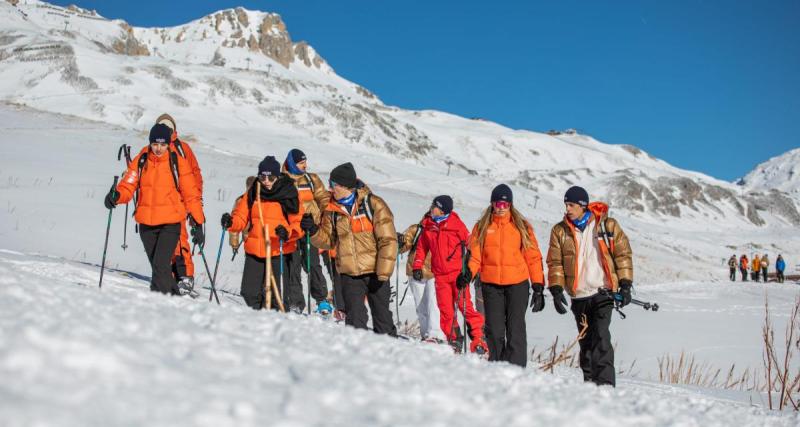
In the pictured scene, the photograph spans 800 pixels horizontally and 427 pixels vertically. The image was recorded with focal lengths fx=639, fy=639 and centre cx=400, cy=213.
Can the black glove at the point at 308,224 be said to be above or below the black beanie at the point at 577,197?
below

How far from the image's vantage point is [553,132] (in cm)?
12581

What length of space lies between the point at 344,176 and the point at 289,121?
168ft

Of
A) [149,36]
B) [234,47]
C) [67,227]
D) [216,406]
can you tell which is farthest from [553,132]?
[216,406]

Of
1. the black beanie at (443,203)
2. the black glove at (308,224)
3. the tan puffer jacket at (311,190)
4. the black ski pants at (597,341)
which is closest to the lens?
the black ski pants at (597,341)

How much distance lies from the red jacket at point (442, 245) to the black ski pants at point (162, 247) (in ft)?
8.87

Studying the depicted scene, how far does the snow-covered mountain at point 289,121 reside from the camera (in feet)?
152

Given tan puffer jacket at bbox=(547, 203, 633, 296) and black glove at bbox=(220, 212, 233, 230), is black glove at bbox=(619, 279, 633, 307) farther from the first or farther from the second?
black glove at bbox=(220, 212, 233, 230)

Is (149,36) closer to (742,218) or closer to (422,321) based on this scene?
(742,218)

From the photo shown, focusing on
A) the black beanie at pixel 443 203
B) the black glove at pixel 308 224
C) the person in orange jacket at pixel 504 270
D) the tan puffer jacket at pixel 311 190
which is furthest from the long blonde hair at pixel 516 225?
the tan puffer jacket at pixel 311 190

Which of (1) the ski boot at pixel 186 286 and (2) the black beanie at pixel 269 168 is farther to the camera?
(1) the ski boot at pixel 186 286

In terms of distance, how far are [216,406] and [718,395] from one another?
560cm

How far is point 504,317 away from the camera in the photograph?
19.9 feet

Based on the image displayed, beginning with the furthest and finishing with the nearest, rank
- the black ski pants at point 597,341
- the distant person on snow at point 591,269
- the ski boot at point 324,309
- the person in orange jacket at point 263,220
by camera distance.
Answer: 1. the ski boot at point 324,309
2. the person in orange jacket at point 263,220
3. the distant person on snow at point 591,269
4. the black ski pants at point 597,341

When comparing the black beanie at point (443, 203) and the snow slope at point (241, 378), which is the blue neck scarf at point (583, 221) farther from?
the snow slope at point (241, 378)
